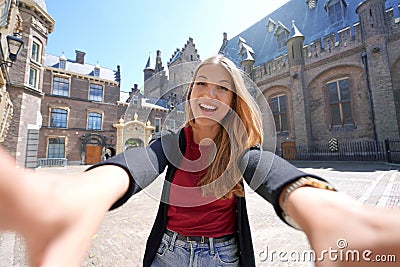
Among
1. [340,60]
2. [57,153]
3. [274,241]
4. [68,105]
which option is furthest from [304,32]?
[57,153]

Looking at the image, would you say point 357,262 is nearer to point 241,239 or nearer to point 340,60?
point 241,239

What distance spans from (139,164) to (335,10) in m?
20.6

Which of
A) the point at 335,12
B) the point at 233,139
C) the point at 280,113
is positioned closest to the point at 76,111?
the point at 280,113

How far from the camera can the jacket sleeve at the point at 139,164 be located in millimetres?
783

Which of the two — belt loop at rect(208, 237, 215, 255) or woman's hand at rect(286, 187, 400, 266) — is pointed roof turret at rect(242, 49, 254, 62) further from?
woman's hand at rect(286, 187, 400, 266)

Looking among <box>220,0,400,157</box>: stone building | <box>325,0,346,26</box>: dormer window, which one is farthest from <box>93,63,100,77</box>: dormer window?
<box>325,0,346,26</box>: dormer window

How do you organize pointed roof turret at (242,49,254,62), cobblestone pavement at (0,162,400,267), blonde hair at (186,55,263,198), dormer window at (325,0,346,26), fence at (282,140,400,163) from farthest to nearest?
pointed roof turret at (242,49,254,62) < dormer window at (325,0,346,26) < fence at (282,140,400,163) < cobblestone pavement at (0,162,400,267) < blonde hair at (186,55,263,198)

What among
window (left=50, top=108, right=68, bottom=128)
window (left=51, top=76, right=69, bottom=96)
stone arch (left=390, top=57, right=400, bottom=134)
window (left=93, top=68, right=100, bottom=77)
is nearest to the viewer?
stone arch (left=390, top=57, right=400, bottom=134)

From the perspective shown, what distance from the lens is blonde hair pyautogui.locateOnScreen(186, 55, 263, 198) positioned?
Answer: 1.12 metres

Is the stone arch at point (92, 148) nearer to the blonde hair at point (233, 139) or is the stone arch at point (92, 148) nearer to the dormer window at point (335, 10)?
the blonde hair at point (233, 139)

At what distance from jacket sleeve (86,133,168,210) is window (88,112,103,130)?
24119mm

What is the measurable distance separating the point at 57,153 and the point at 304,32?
2697cm

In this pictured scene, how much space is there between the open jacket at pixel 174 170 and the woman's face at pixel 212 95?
250 millimetres

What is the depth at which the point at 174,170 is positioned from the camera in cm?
125
